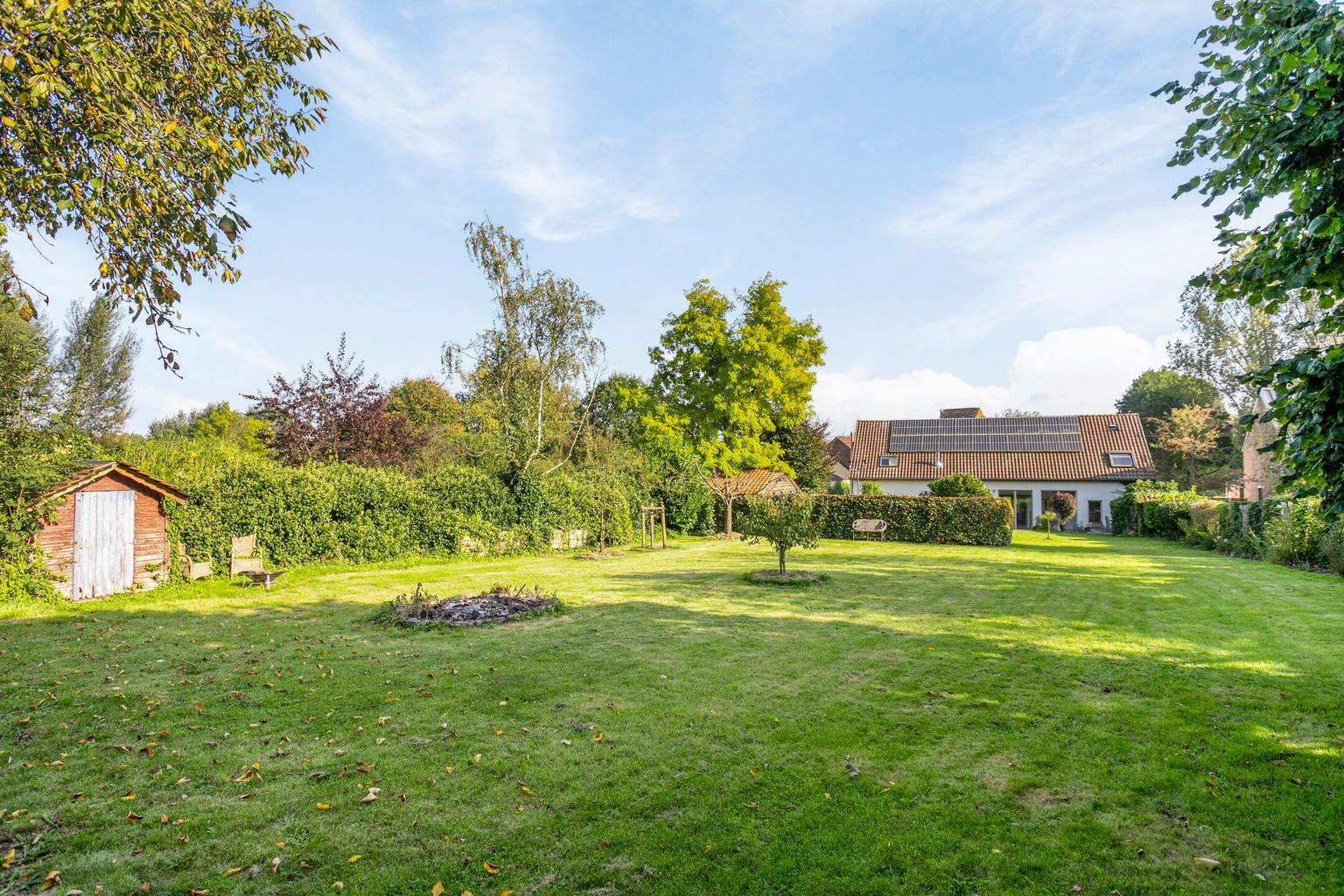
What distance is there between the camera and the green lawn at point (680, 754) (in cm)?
370

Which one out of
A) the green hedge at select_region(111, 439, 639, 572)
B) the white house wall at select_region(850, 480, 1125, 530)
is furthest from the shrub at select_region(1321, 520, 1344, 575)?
the white house wall at select_region(850, 480, 1125, 530)

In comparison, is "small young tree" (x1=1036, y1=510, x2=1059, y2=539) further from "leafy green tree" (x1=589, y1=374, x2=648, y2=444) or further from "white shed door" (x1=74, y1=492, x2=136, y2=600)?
"white shed door" (x1=74, y1=492, x2=136, y2=600)

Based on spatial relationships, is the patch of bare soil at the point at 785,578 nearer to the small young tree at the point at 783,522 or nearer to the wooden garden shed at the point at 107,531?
the small young tree at the point at 783,522

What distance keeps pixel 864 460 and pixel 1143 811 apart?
39.0 metres

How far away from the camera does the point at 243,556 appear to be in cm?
1464

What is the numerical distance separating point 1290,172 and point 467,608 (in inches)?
423

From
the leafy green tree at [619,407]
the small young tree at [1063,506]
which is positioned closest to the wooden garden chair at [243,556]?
the leafy green tree at [619,407]

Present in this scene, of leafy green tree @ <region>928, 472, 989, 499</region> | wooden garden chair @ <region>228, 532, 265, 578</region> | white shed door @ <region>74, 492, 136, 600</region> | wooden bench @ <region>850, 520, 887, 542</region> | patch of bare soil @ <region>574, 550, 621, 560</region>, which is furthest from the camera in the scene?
leafy green tree @ <region>928, 472, 989, 499</region>

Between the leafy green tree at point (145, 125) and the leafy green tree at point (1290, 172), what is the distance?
725cm

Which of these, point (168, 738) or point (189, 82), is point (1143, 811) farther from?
point (189, 82)

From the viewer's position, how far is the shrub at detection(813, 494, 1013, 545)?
82.7ft

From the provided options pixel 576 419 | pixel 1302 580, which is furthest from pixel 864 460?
pixel 1302 580

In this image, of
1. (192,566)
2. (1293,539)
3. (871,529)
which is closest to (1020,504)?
(871,529)

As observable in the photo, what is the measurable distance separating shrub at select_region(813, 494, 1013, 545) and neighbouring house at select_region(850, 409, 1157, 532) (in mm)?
11479
